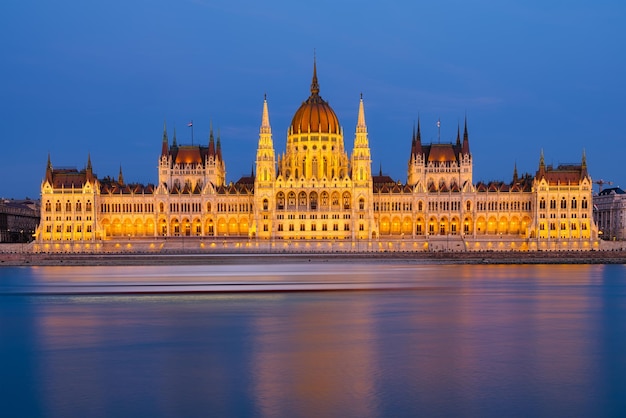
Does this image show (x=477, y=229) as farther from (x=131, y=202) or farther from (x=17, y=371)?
(x=17, y=371)

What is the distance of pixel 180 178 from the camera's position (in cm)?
12500

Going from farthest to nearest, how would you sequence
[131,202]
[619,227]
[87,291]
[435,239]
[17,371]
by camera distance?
[619,227], [131,202], [435,239], [87,291], [17,371]

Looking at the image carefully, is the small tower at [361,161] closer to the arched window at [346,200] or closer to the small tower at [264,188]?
the arched window at [346,200]

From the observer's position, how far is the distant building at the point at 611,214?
137 metres

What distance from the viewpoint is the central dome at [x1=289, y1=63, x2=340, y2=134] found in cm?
12325

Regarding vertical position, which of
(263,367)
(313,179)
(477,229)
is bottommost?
(263,367)

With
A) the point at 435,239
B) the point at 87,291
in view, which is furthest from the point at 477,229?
the point at 87,291

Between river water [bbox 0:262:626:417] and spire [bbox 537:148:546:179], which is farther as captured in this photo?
spire [bbox 537:148:546:179]

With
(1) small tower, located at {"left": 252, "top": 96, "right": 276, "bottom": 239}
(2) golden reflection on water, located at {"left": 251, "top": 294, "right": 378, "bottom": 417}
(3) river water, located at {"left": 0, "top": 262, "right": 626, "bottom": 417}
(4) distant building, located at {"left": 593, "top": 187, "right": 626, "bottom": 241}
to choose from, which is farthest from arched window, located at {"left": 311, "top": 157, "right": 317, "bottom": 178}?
(2) golden reflection on water, located at {"left": 251, "top": 294, "right": 378, "bottom": 417}

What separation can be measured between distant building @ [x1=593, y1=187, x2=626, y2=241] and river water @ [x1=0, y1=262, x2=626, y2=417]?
3404 inches

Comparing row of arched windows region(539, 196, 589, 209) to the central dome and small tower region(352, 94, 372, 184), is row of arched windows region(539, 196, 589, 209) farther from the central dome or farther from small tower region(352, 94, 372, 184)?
the central dome

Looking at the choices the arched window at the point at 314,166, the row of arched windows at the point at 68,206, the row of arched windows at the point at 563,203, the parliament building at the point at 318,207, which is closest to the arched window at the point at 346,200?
the parliament building at the point at 318,207

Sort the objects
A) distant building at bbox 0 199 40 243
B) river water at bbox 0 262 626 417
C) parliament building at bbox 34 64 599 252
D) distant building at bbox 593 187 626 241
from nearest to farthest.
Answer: river water at bbox 0 262 626 417 < parliament building at bbox 34 64 599 252 < distant building at bbox 593 187 626 241 < distant building at bbox 0 199 40 243

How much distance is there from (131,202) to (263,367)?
9594 centimetres
